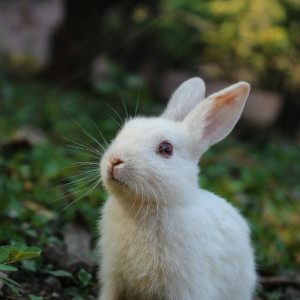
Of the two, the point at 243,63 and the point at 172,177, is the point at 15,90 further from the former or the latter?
the point at 172,177

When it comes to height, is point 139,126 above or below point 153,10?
above

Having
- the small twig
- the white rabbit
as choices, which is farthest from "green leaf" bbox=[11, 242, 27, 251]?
the small twig

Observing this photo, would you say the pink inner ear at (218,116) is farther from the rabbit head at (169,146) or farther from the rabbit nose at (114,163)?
the rabbit nose at (114,163)

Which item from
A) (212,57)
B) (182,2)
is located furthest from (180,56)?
(182,2)

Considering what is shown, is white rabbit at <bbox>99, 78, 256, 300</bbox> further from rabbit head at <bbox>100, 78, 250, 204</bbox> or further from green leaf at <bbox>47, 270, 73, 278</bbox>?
green leaf at <bbox>47, 270, 73, 278</bbox>

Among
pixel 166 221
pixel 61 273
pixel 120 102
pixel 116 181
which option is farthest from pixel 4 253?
pixel 120 102
